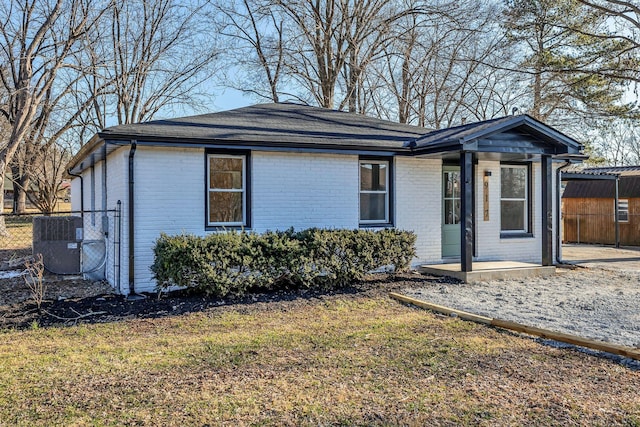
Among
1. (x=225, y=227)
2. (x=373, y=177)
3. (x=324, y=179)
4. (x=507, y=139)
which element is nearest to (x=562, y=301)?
(x=507, y=139)

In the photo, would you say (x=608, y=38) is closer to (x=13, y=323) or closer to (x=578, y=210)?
(x=578, y=210)

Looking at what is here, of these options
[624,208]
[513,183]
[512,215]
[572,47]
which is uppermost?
[572,47]

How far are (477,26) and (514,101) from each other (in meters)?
6.02

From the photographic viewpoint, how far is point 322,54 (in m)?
22.2

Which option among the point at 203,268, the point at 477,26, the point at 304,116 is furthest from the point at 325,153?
the point at 477,26

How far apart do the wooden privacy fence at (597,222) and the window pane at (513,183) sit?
1035 centimetres

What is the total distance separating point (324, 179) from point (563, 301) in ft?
15.7

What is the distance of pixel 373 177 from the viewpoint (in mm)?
10703

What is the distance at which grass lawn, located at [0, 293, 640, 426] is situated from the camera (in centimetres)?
376

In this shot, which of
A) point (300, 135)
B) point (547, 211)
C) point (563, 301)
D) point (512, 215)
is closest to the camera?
point (563, 301)

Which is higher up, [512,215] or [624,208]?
[624,208]

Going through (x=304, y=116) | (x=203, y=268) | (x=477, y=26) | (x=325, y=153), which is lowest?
(x=203, y=268)

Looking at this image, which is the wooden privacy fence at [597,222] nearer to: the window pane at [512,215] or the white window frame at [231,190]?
the window pane at [512,215]

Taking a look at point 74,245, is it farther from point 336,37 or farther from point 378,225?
point 336,37
